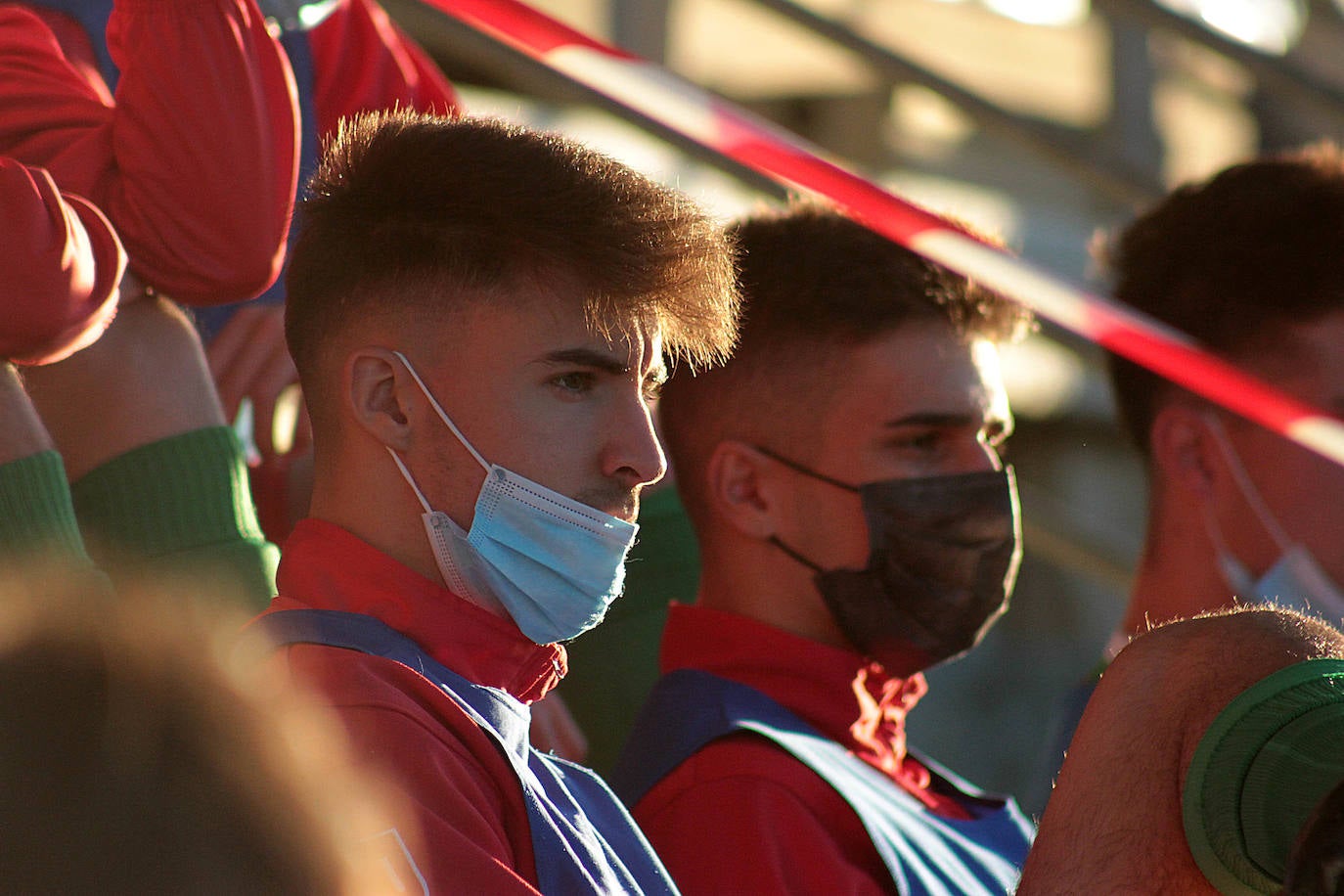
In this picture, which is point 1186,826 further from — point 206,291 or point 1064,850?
point 206,291

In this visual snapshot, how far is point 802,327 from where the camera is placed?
7.57ft

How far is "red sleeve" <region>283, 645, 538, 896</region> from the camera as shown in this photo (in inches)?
52.5

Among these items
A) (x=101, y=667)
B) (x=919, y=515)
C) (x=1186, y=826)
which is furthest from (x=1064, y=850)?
(x=919, y=515)

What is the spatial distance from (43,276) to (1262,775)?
1060 millimetres

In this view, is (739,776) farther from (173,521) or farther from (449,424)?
(173,521)

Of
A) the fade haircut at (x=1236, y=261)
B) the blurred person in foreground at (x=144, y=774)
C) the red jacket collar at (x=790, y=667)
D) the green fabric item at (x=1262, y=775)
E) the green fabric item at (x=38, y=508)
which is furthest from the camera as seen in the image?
the fade haircut at (x=1236, y=261)

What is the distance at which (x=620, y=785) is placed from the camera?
6.57 ft

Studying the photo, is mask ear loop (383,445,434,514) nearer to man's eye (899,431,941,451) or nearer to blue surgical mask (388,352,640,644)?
blue surgical mask (388,352,640,644)

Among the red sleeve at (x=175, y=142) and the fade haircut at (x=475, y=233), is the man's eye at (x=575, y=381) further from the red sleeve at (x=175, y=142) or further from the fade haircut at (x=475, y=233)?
the red sleeve at (x=175, y=142)

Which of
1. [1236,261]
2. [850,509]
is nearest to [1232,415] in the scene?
[1236,261]

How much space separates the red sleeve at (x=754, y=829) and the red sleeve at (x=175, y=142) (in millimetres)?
705

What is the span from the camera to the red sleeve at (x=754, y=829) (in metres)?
1.76

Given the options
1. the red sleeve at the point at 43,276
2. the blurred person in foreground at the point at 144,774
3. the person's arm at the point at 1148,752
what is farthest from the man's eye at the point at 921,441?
the blurred person in foreground at the point at 144,774

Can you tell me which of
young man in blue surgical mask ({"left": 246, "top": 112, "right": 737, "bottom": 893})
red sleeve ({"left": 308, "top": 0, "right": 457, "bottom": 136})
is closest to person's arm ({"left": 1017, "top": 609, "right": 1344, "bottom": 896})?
young man in blue surgical mask ({"left": 246, "top": 112, "right": 737, "bottom": 893})
